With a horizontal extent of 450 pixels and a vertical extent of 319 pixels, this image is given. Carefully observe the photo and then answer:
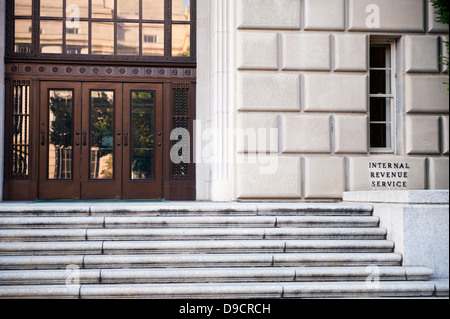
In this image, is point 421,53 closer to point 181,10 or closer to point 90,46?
point 181,10

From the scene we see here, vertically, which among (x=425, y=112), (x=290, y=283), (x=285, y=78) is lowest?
(x=290, y=283)

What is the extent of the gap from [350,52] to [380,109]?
4.64 ft

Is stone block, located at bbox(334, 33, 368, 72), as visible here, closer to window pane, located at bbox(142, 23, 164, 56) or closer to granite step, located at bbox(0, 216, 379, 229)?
granite step, located at bbox(0, 216, 379, 229)

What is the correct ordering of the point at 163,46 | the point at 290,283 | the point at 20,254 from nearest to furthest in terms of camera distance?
the point at 290,283 → the point at 20,254 → the point at 163,46

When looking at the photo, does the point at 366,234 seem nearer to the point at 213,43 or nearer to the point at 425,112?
the point at 425,112

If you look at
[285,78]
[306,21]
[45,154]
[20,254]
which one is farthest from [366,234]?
[45,154]

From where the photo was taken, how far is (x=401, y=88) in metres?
9.89

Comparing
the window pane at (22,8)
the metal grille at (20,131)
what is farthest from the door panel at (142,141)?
the window pane at (22,8)

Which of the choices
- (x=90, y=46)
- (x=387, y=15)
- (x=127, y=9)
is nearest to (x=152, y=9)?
(x=127, y=9)

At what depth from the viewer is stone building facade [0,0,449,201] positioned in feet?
31.1

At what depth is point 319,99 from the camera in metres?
9.62

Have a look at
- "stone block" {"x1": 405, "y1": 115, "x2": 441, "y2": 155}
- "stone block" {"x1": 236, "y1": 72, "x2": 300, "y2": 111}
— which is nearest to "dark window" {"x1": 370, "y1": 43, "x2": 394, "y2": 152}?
"stone block" {"x1": 405, "y1": 115, "x2": 441, "y2": 155}

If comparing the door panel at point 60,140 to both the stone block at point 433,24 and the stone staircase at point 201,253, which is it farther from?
the stone block at point 433,24

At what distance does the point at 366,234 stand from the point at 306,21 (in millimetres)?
4495
